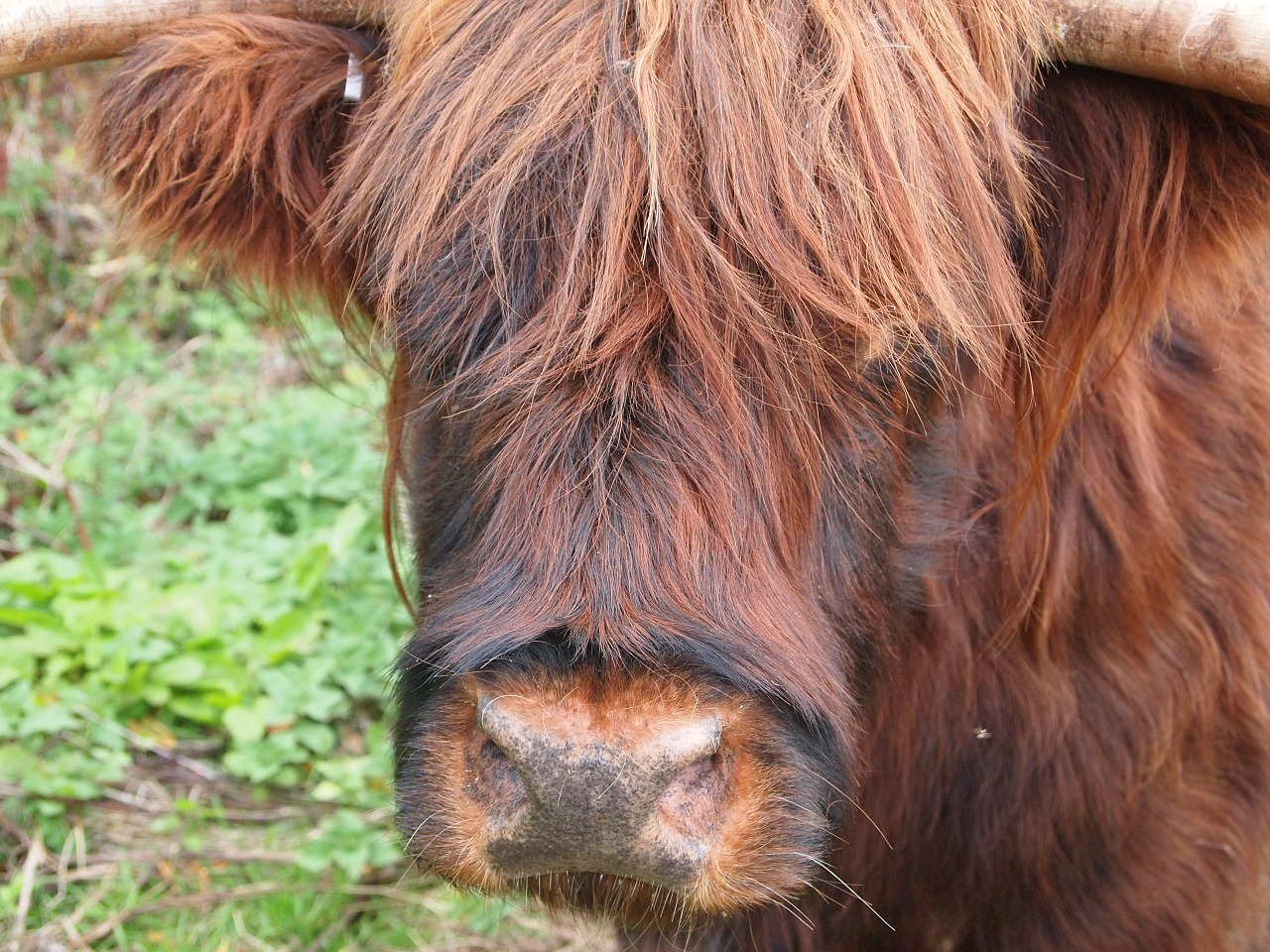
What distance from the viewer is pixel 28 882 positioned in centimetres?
313

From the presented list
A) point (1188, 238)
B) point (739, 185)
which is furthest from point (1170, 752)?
point (739, 185)

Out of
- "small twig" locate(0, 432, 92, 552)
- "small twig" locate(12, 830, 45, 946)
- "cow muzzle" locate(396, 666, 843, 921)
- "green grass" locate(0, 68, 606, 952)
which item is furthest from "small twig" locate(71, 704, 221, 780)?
"cow muzzle" locate(396, 666, 843, 921)

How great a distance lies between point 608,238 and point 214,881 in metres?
2.25

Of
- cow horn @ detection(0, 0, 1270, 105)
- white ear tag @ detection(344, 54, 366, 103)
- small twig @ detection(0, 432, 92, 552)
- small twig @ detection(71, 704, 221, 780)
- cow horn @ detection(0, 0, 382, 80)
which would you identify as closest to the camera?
cow horn @ detection(0, 0, 1270, 105)

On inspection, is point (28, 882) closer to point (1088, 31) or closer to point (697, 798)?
point (697, 798)

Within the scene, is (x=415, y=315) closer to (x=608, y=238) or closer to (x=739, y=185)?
(x=608, y=238)

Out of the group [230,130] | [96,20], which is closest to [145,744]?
[230,130]

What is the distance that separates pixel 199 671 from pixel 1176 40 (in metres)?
2.80

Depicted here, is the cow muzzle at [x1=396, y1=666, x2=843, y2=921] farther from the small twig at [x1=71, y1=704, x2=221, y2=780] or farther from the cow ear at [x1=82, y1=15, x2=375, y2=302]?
the small twig at [x1=71, y1=704, x2=221, y2=780]

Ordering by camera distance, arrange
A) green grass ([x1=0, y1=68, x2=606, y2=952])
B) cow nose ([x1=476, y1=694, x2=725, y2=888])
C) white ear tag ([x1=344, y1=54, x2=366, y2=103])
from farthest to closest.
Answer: green grass ([x1=0, y1=68, x2=606, y2=952]) < white ear tag ([x1=344, y1=54, x2=366, y2=103]) < cow nose ([x1=476, y1=694, x2=725, y2=888])

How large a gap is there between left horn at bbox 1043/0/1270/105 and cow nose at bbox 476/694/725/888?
1014 millimetres

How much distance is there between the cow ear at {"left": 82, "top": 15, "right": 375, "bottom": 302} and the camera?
6.87 feet

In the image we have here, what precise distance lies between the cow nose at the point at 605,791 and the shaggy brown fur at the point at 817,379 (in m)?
0.06

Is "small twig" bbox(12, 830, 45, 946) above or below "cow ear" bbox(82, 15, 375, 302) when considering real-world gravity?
below
